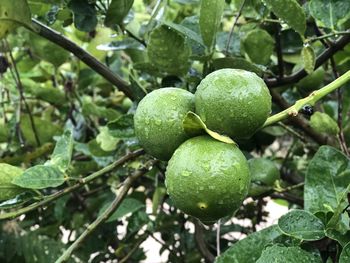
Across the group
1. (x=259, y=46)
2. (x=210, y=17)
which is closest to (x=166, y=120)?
(x=210, y=17)

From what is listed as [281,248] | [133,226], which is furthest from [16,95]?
[281,248]

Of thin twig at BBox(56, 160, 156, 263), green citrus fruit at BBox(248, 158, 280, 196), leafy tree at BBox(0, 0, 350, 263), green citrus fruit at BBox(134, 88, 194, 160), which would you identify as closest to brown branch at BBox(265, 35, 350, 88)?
leafy tree at BBox(0, 0, 350, 263)

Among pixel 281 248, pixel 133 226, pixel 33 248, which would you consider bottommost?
pixel 33 248

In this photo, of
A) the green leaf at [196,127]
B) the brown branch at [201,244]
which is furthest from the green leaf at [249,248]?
the brown branch at [201,244]

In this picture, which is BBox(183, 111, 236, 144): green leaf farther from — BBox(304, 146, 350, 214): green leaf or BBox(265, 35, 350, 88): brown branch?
BBox(265, 35, 350, 88): brown branch

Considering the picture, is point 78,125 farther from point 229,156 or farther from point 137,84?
point 229,156

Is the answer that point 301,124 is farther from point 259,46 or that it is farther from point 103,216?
point 103,216

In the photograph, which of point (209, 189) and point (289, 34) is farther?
point (289, 34)
